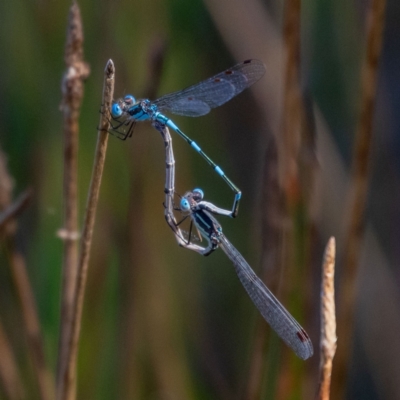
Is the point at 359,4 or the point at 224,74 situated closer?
the point at 224,74

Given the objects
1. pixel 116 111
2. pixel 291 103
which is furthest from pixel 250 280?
pixel 116 111

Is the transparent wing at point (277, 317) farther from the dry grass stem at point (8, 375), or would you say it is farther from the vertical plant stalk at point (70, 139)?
the dry grass stem at point (8, 375)

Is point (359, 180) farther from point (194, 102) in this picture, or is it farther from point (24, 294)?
point (24, 294)

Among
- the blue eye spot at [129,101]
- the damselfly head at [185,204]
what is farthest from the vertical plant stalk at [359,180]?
the blue eye spot at [129,101]

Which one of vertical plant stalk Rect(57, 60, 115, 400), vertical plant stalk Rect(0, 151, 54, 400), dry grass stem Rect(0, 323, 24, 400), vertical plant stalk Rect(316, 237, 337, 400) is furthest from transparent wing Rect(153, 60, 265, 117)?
vertical plant stalk Rect(316, 237, 337, 400)

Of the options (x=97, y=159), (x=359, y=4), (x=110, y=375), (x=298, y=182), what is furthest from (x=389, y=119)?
(x=97, y=159)

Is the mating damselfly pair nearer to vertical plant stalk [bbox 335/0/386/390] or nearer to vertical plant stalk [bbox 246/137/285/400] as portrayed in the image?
vertical plant stalk [bbox 246/137/285/400]

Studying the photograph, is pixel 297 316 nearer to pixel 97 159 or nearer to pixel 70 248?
pixel 70 248
